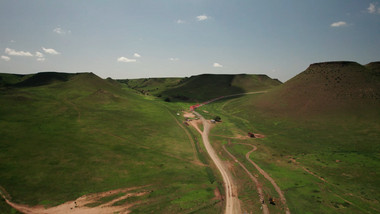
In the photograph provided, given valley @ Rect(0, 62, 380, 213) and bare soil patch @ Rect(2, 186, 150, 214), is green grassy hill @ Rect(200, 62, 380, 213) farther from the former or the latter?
bare soil patch @ Rect(2, 186, 150, 214)

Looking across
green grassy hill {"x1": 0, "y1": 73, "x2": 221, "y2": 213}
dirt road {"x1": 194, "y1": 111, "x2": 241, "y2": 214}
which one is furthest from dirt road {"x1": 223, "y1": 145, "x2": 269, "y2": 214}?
green grassy hill {"x1": 0, "y1": 73, "x2": 221, "y2": 213}

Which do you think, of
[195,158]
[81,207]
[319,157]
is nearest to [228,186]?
[195,158]

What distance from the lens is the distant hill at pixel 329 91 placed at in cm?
9444

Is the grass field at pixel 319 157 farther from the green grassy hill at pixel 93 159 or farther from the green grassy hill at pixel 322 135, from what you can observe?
the green grassy hill at pixel 93 159

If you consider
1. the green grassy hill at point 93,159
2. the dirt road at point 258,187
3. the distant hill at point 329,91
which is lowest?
the dirt road at point 258,187

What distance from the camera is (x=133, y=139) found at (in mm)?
65312

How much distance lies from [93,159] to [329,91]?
128 metres

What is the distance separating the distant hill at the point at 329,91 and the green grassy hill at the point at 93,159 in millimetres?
73273

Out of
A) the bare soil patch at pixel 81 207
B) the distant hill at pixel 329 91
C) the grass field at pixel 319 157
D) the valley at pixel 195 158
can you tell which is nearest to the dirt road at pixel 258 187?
the valley at pixel 195 158

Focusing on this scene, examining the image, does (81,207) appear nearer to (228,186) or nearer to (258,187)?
(228,186)

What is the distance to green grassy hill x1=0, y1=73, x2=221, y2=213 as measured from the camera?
34.8m

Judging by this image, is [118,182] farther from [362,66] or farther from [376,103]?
[362,66]

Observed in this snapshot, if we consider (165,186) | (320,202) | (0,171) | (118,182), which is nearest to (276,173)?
(320,202)

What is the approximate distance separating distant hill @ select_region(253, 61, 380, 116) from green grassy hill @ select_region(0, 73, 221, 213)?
73273 millimetres
